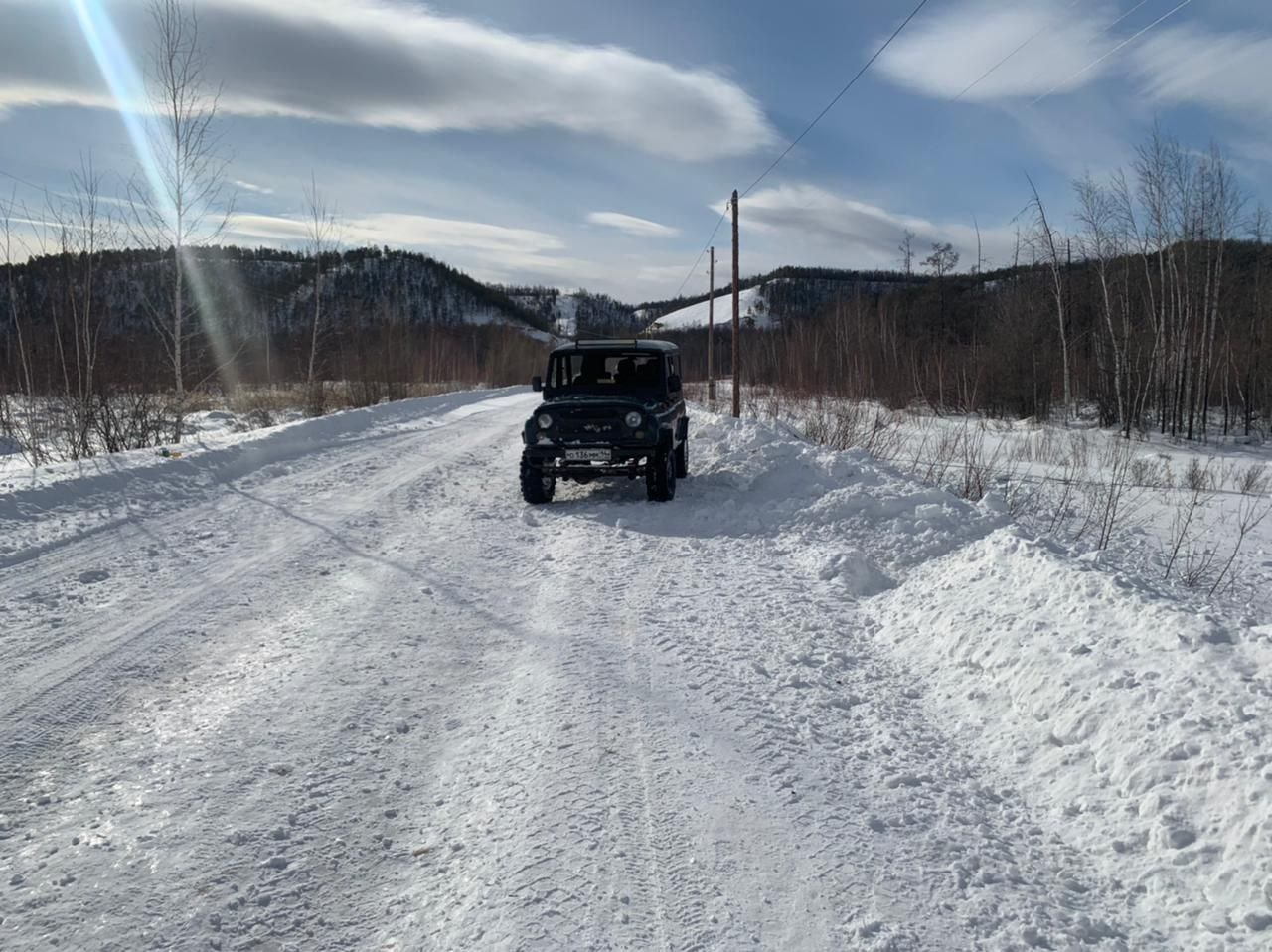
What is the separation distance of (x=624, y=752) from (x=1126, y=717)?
2.34m

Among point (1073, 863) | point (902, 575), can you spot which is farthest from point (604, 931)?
point (902, 575)

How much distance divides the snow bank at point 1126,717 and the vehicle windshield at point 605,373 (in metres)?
6.33

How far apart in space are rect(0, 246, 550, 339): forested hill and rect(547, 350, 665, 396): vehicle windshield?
9.63m

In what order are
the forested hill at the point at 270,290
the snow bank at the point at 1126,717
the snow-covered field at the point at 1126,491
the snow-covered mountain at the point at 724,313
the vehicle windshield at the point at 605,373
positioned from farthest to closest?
1. the snow-covered mountain at the point at 724,313
2. the forested hill at the point at 270,290
3. the vehicle windshield at the point at 605,373
4. the snow-covered field at the point at 1126,491
5. the snow bank at the point at 1126,717

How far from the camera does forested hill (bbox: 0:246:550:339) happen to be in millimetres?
15453

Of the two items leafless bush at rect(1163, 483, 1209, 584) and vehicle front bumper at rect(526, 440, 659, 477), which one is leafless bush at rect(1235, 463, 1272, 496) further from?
vehicle front bumper at rect(526, 440, 659, 477)

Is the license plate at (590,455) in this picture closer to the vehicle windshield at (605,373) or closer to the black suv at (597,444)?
the black suv at (597,444)

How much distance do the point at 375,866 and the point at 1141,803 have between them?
3.04 m

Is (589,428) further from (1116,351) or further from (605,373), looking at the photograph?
(1116,351)

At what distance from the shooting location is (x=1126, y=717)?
3.48 m

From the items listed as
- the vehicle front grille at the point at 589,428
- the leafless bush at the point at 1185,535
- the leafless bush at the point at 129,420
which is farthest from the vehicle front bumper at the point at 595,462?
the leafless bush at the point at 129,420

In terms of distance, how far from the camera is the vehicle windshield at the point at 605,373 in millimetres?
10898

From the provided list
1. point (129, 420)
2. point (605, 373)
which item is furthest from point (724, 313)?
point (605, 373)

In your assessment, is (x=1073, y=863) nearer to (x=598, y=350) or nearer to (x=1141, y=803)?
(x=1141, y=803)
